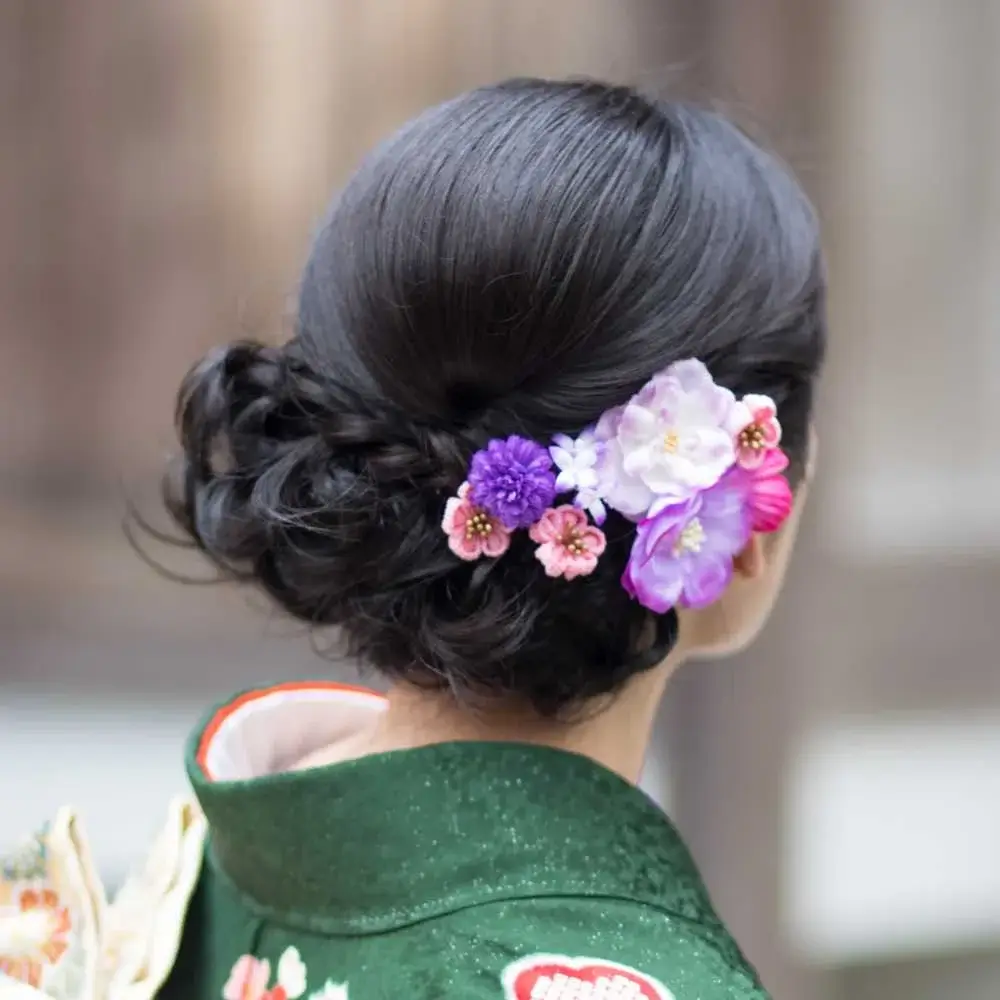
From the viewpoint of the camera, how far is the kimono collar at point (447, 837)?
1.87ft

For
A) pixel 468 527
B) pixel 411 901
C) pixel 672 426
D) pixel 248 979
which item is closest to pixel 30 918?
pixel 248 979

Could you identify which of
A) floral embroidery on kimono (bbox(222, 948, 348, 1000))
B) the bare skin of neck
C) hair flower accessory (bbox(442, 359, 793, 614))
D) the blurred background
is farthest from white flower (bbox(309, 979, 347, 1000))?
the blurred background

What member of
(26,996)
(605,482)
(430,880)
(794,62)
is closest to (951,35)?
(794,62)

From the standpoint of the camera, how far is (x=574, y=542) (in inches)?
21.5

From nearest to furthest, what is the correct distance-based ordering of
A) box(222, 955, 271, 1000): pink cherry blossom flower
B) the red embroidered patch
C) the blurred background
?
the red embroidered patch → box(222, 955, 271, 1000): pink cherry blossom flower → the blurred background

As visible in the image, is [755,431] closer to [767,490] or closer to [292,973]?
[767,490]

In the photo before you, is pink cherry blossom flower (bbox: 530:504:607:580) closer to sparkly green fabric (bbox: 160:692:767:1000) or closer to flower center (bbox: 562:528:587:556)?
flower center (bbox: 562:528:587:556)

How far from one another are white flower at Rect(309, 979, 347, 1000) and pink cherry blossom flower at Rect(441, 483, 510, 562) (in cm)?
22

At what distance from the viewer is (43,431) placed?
143 centimetres

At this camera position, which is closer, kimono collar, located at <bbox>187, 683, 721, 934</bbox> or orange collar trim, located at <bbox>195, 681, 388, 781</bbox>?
kimono collar, located at <bbox>187, 683, 721, 934</bbox>

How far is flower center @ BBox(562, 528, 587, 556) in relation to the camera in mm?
544

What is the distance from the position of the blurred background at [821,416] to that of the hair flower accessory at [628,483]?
0.83m

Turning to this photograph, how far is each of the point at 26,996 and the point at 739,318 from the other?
0.48 m

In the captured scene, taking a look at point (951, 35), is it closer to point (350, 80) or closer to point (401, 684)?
point (350, 80)
